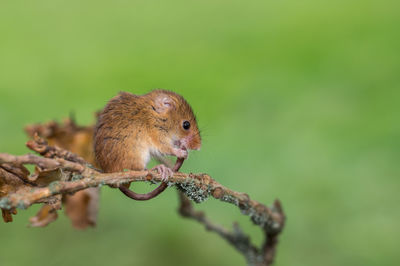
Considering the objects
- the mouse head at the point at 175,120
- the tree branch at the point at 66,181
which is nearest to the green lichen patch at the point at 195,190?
the tree branch at the point at 66,181

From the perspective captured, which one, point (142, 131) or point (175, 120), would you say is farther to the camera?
point (175, 120)

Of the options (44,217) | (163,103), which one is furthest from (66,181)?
(163,103)

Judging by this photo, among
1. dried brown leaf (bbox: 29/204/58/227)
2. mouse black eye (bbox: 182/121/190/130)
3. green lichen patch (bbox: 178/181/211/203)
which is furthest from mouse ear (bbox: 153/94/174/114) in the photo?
green lichen patch (bbox: 178/181/211/203)

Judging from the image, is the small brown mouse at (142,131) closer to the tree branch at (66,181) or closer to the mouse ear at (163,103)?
the mouse ear at (163,103)

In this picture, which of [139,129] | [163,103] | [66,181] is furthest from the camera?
[163,103]

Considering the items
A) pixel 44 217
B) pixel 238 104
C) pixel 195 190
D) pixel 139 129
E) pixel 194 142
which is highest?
pixel 238 104

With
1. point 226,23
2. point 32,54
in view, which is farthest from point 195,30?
point 32,54

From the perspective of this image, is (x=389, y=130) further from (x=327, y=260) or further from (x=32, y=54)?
(x=32, y=54)

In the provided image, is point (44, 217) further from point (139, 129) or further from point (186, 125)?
point (186, 125)
